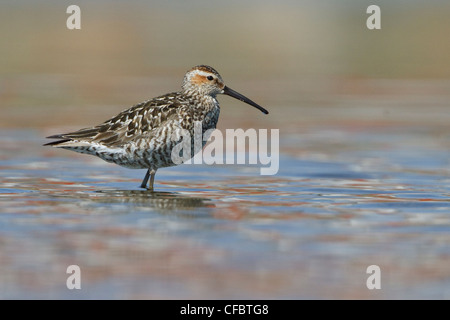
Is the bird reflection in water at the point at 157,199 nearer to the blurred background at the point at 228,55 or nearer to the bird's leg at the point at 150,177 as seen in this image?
the bird's leg at the point at 150,177

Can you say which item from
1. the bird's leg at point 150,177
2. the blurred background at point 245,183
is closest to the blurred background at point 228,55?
the blurred background at point 245,183

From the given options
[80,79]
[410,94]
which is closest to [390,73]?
[410,94]

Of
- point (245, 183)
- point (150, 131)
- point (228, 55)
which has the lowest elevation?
point (245, 183)

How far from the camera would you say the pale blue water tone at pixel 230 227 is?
377 inches

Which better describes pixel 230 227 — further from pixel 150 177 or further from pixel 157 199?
pixel 150 177

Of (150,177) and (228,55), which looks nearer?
(150,177)

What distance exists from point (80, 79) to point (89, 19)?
1297 cm

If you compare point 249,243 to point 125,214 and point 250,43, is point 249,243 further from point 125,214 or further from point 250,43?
point 250,43

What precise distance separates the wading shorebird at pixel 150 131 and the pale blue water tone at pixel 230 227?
56cm

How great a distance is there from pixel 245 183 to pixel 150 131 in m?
1.97

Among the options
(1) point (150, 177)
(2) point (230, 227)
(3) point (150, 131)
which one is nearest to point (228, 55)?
(1) point (150, 177)

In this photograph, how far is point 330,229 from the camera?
12031 mm

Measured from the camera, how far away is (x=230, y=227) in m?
12.1

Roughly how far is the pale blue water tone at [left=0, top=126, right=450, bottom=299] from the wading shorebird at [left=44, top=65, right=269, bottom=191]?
0.56m
